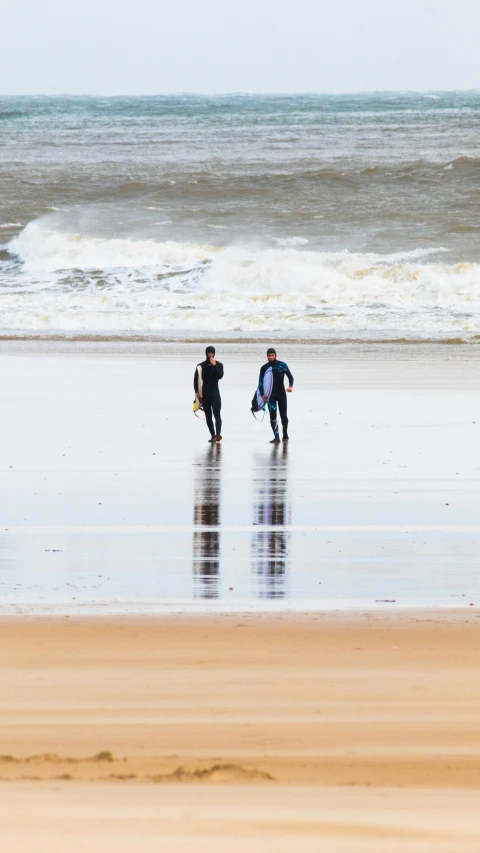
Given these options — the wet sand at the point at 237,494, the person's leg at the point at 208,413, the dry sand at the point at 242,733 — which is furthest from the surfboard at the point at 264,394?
the dry sand at the point at 242,733

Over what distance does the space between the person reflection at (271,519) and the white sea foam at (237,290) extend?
1260 centimetres

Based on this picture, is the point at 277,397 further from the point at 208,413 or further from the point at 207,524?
the point at 207,524

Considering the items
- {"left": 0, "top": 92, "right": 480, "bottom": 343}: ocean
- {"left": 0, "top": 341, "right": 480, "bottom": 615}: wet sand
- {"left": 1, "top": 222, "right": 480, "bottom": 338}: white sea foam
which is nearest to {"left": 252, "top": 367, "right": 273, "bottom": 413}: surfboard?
{"left": 0, "top": 341, "right": 480, "bottom": 615}: wet sand

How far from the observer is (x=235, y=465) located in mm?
12773

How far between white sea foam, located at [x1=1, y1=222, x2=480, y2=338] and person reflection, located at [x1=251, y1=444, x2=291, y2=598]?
12.6 meters

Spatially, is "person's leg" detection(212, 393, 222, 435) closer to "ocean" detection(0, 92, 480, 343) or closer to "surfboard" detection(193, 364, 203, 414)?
"surfboard" detection(193, 364, 203, 414)

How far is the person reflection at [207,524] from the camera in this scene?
26.9 ft

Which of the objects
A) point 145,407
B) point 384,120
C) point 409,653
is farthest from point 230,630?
point 384,120

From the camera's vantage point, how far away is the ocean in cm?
2714

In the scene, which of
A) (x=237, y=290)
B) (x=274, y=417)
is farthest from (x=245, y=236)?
(x=274, y=417)

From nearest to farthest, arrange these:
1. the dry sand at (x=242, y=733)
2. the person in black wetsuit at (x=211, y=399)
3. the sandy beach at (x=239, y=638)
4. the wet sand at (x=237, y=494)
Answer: the dry sand at (x=242, y=733) → the sandy beach at (x=239, y=638) → the wet sand at (x=237, y=494) → the person in black wetsuit at (x=211, y=399)

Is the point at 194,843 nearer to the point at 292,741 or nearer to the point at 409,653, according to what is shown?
the point at 292,741

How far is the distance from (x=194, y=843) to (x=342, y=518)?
6.05m

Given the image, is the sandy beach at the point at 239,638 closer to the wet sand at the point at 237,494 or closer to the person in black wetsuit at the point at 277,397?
the wet sand at the point at 237,494
